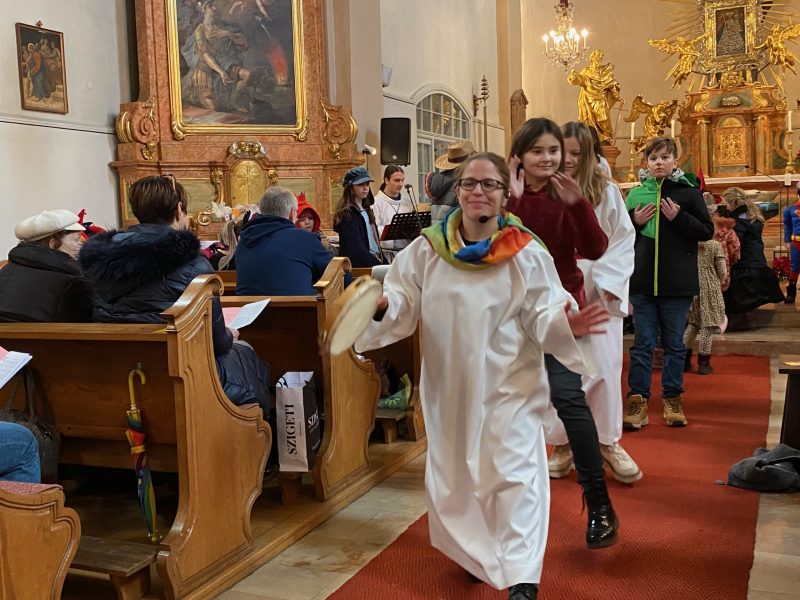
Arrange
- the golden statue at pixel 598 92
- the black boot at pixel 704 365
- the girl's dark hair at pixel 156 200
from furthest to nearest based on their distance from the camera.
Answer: the golden statue at pixel 598 92 < the black boot at pixel 704 365 < the girl's dark hair at pixel 156 200

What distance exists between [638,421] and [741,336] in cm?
317

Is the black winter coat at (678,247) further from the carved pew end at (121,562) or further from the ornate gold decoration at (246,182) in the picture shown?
the ornate gold decoration at (246,182)

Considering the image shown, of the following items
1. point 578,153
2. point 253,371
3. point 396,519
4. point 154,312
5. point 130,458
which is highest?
point 578,153

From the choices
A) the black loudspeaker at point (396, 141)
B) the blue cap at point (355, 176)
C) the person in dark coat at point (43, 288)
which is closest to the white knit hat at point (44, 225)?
the person in dark coat at point (43, 288)

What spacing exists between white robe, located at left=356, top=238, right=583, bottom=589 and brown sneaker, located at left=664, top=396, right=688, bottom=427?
8.25 ft

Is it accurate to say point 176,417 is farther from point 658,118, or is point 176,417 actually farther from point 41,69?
point 658,118

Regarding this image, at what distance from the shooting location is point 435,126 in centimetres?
1430

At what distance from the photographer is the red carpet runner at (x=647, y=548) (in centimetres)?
289

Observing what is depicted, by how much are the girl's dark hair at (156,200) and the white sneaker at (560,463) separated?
2.06 m

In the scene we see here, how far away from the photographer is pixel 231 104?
34.3 feet

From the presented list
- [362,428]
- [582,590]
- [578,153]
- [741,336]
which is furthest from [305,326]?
[741,336]

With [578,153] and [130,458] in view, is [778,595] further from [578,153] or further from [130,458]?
[130,458]

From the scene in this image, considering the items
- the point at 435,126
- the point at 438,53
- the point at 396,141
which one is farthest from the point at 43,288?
the point at 438,53

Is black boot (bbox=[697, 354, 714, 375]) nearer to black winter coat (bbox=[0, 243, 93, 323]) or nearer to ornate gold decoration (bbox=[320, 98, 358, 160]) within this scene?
black winter coat (bbox=[0, 243, 93, 323])
